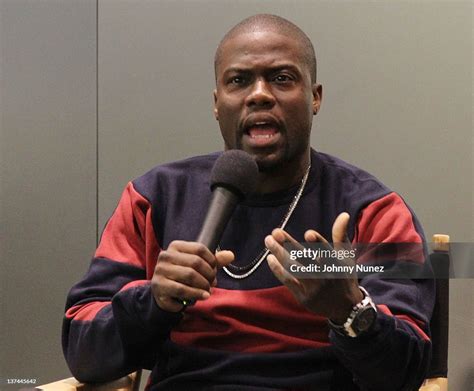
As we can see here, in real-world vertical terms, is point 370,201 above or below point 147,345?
above

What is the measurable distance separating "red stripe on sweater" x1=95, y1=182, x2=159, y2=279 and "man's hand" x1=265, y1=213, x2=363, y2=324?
366mm

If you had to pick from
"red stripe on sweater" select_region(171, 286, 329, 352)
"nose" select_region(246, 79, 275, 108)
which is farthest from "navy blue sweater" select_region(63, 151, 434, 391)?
"nose" select_region(246, 79, 275, 108)

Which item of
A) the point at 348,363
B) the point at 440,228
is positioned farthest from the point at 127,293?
the point at 440,228

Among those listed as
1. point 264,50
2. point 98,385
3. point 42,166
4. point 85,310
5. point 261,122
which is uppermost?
point 264,50

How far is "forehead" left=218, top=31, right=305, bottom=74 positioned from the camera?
47.3 inches

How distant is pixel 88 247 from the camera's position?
1328 mm

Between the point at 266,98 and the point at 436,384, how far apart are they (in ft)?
1.65

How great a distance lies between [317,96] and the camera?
1226 mm

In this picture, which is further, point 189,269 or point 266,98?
point 266,98

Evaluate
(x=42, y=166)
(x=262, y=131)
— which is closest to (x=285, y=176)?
(x=262, y=131)

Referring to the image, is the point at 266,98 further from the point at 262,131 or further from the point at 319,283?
the point at 319,283

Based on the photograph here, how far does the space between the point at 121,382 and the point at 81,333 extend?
0.44 feet

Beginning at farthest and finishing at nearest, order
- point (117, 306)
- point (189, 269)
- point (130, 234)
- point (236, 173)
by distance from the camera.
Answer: point (130, 234)
point (117, 306)
point (236, 173)
point (189, 269)

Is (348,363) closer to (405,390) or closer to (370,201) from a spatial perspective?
(405,390)
